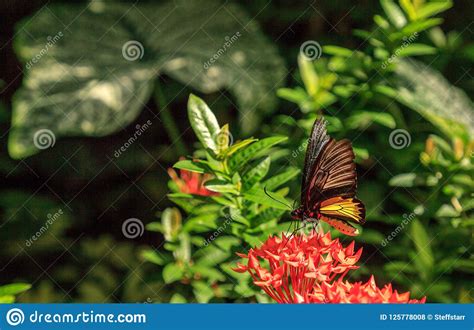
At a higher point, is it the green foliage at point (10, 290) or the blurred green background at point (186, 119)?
the blurred green background at point (186, 119)

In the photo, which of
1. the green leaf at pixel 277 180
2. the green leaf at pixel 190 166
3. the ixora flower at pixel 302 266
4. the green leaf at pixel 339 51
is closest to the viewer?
the ixora flower at pixel 302 266

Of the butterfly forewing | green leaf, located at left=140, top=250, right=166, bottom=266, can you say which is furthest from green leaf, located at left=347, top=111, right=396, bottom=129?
green leaf, located at left=140, top=250, right=166, bottom=266

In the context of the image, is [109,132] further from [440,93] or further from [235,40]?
[440,93]

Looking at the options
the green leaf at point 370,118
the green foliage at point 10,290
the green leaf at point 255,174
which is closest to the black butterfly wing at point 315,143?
the green leaf at point 255,174

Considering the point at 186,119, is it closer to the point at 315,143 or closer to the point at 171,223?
the point at 171,223

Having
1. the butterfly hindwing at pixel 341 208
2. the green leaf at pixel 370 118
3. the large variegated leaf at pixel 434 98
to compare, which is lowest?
the butterfly hindwing at pixel 341 208

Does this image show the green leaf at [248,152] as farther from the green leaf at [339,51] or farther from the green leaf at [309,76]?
the green leaf at [339,51]

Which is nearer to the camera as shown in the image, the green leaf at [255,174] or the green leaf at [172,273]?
the green leaf at [255,174]

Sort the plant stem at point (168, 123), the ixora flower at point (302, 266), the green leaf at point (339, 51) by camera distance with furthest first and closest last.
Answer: the plant stem at point (168, 123), the green leaf at point (339, 51), the ixora flower at point (302, 266)
